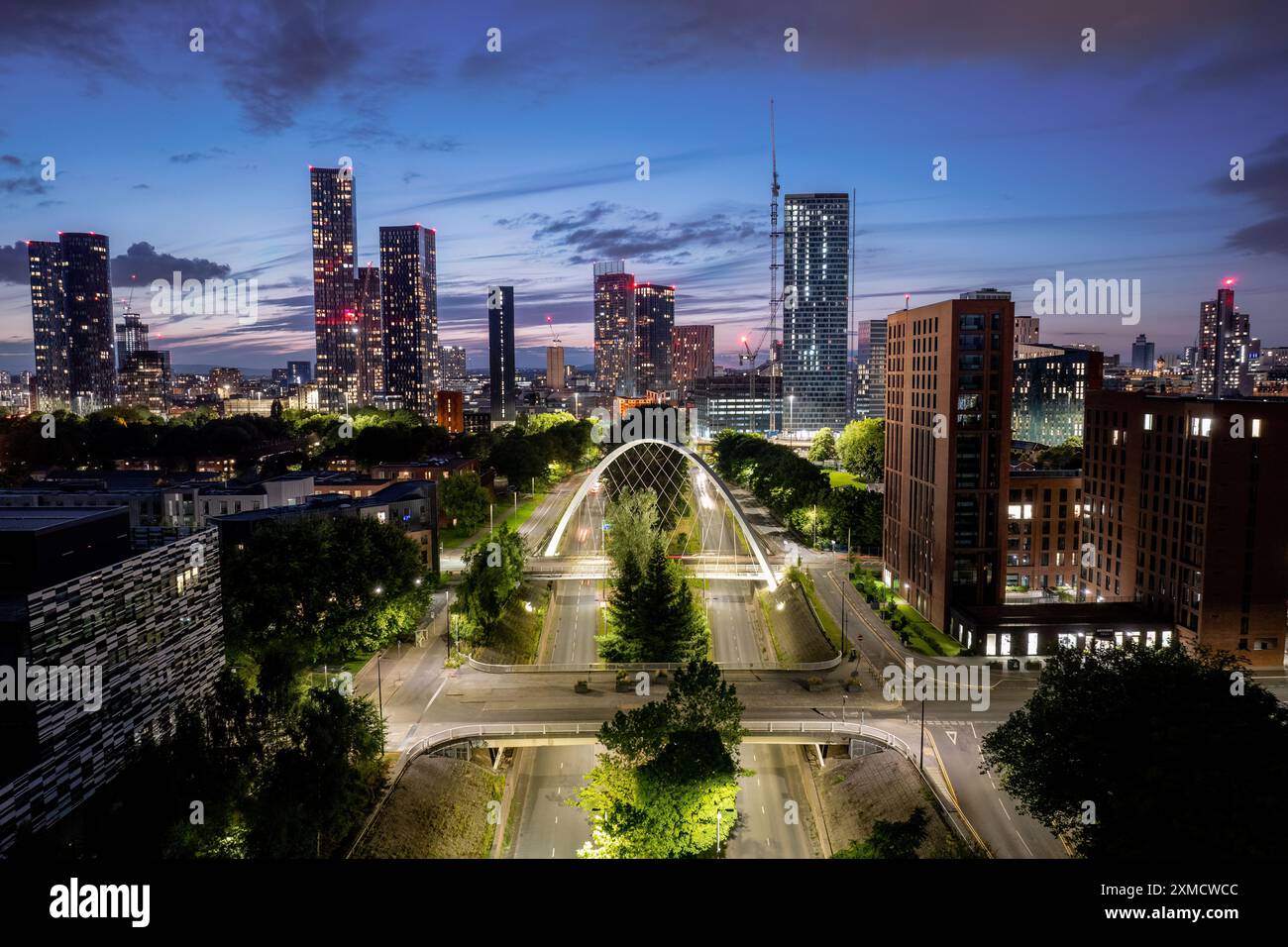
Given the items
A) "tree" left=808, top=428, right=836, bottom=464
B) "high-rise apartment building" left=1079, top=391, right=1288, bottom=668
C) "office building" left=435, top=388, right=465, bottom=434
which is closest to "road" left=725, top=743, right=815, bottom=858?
"high-rise apartment building" left=1079, top=391, right=1288, bottom=668

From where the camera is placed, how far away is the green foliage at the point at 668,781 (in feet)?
87.8

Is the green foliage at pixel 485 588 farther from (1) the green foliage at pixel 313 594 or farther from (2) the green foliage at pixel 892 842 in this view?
(2) the green foliage at pixel 892 842

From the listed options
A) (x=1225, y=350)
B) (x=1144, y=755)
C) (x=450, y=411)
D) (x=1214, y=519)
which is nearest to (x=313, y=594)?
(x=1144, y=755)

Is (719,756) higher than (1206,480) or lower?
lower

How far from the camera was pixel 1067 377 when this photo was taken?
560 feet

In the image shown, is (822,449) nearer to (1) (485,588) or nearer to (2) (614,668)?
(1) (485,588)

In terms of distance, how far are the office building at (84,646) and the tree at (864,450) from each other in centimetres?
9700

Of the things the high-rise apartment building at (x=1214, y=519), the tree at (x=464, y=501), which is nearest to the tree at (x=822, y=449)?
the tree at (x=464, y=501)

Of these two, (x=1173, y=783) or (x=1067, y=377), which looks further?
(x=1067, y=377)

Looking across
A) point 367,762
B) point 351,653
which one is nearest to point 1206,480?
point 367,762

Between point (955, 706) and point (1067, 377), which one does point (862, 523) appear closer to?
point (955, 706)

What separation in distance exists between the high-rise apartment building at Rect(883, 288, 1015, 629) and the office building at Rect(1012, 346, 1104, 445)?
124352 mm
